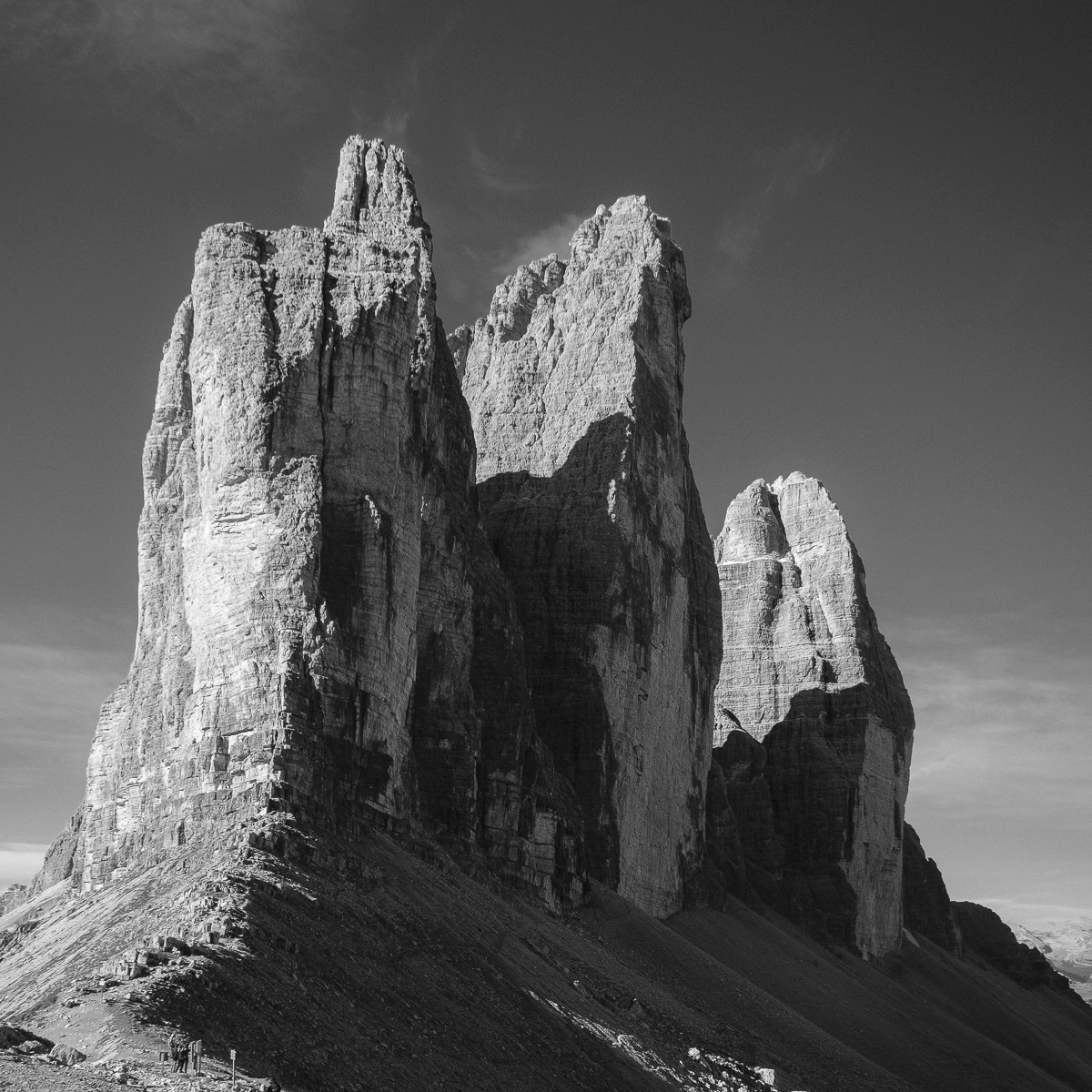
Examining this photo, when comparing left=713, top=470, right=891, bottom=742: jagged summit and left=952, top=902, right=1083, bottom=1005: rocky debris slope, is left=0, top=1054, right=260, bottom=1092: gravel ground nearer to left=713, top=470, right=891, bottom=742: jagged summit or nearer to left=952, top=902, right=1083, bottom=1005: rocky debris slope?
left=713, top=470, right=891, bottom=742: jagged summit

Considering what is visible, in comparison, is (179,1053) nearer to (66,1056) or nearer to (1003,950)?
(66,1056)

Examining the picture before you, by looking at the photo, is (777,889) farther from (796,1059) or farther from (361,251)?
(361,251)

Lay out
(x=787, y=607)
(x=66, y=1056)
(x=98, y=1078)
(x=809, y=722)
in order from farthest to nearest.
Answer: (x=787, y=607)
(x=809, y=722)
(x=66, y=1056)
(x=98, y=1078)

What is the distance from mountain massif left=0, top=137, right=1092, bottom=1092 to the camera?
2200 inches

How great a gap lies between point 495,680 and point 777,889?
40.2 meters

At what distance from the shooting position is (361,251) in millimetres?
79312

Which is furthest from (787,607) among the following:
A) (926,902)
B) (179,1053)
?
(179,1053)

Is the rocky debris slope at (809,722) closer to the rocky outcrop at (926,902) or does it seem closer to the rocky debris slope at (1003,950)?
the rocky outcrop at (926,902)

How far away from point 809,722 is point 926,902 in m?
23.5

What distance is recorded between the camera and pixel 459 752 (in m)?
80.9

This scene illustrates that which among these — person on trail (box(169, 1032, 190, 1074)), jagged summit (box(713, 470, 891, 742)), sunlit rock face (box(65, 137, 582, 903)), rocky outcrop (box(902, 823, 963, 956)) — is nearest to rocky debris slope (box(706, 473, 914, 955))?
jagged summit (box(713, 470, 891, 742))

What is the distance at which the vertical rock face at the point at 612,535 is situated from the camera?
3789 inches

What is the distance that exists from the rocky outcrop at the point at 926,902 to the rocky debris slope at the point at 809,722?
12.5m

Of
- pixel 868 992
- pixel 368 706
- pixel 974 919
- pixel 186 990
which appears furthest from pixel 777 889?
pixel 186 990
